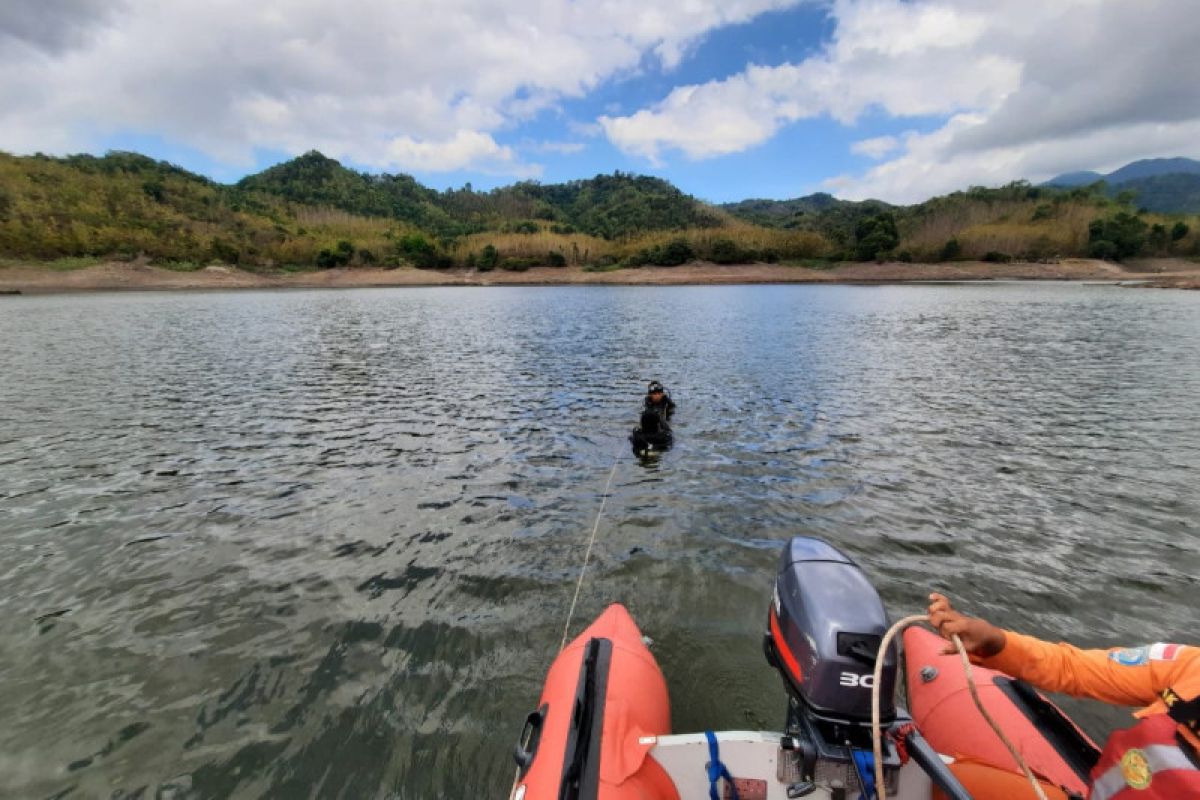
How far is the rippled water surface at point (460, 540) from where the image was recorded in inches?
169

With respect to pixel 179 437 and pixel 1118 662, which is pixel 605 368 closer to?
pixel 179 437

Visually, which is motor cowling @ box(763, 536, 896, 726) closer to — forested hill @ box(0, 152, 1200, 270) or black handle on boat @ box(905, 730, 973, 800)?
black handle on boat @ box(905, 730, 973, 800)

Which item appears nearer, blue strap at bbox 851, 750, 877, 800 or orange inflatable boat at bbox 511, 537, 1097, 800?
blue strap at bbox 851, 750, 877, 800

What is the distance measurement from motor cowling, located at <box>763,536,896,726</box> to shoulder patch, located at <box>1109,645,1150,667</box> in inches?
40.1

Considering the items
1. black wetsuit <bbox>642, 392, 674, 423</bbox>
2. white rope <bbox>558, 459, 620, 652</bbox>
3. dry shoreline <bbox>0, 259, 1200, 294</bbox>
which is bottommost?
white rope <bbox>558, 459, 620, 652</bbox>

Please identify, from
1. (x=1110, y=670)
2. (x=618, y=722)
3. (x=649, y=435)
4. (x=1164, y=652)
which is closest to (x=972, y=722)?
(x=1110, y=670)

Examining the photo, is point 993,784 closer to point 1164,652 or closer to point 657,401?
point 1164,652

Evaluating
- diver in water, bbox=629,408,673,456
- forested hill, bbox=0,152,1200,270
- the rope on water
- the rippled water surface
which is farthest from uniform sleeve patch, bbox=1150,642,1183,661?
forested hill, bbox=0,152,1200,270

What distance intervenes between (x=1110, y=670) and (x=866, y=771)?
132 cm

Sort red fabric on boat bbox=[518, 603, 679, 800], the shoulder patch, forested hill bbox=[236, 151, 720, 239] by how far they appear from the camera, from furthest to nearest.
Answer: forested hill bbox=[236, 151, 720, 239]
red fabric on boat bbox=[518, 603, 679, 800]
the shoulder patch

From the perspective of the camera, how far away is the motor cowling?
2.65 m

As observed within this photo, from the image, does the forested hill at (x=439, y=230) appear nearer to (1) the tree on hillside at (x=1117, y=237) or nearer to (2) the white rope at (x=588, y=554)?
(1) the tree on hillside at (x=1117, y=237)

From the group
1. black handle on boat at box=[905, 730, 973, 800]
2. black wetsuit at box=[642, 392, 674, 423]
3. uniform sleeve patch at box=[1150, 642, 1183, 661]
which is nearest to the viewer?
black handle on boat at box=[905, 730, 973, 800]

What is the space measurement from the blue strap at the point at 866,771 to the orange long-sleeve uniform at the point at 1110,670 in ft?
2.73
